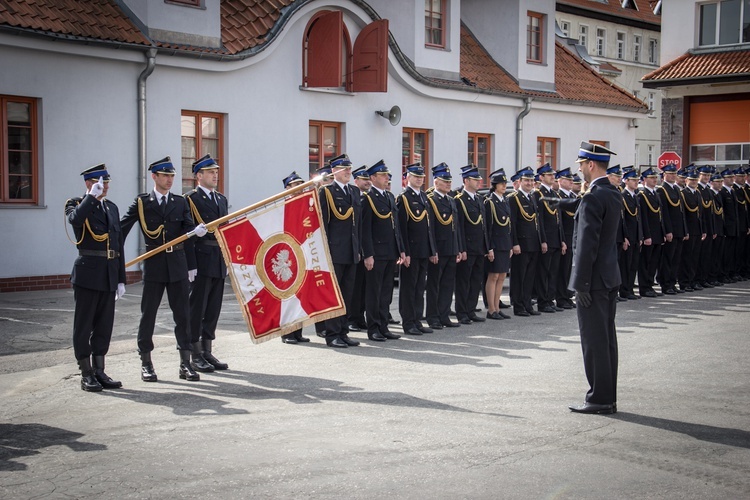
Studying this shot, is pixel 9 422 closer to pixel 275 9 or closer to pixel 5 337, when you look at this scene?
pixel 5 337

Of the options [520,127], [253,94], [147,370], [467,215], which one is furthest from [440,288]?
[520,127]

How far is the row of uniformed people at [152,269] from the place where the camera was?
9.18 meters

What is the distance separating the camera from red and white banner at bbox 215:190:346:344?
987 cm

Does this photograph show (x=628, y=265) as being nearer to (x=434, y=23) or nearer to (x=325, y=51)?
(x=325, y=51)

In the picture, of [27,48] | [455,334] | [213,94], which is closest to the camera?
[455,334]

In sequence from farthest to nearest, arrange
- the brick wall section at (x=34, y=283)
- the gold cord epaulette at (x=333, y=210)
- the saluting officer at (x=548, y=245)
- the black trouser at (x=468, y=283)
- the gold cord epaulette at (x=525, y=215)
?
the brick wall section at (x=34, y=283)
the saluting officer at (x=548, y=245)
the gold cord epaulette at (x=525, y=215)
the black trouser at (x=468, y=283)
the gold cord epaulette at (x=333, y=210)

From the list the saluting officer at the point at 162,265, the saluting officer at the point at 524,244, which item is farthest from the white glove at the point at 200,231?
the saluting officer at the point at 524,244

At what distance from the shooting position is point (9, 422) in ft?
25.4

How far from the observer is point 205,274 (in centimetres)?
1015

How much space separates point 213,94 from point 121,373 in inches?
432

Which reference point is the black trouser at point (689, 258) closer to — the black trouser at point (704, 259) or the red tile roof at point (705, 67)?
the black trouser at point (704, 259)

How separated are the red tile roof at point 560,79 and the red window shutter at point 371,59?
172 inches

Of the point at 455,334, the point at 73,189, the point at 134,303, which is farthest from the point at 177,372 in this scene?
the point at 73,189

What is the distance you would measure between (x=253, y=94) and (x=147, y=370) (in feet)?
39.7
